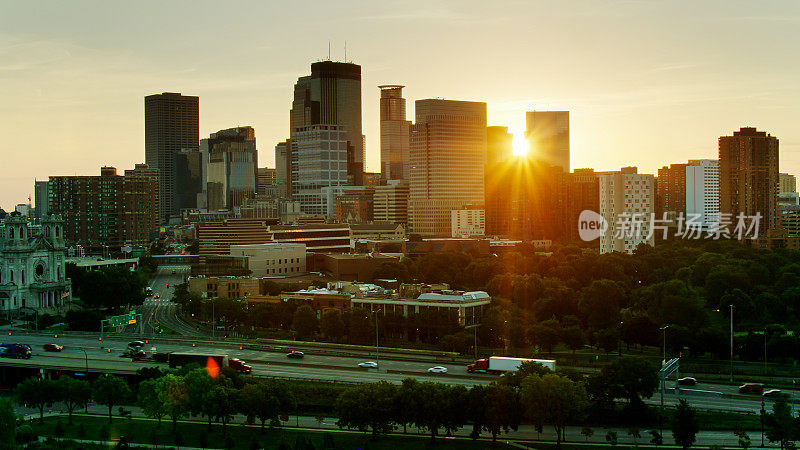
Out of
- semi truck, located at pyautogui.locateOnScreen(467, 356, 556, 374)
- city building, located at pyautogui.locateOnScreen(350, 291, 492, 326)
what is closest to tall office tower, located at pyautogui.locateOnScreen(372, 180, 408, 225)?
city building, located at pyautogui.locateOnScreen(350, 291, 492, 326)

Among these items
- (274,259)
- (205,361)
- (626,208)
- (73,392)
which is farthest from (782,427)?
(626,208)

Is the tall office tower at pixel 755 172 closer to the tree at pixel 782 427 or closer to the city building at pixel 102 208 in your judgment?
the city building at pixel 102 208

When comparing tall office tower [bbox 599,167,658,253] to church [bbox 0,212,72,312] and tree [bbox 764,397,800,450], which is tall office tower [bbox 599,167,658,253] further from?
tree [bbox 764,397,800,450]

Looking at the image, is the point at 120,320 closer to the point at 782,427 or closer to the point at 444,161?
the point at 782,427

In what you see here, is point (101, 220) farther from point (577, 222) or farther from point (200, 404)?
point (200, 404)

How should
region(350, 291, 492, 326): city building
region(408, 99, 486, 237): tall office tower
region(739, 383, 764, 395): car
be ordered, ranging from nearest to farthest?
region(739, 383, 764, 395): car → region(350, 291, 492, 326): city building → region(408, 99, 486, 237): tall office tower

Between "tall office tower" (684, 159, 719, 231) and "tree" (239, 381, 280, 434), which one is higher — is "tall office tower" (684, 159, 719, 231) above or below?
above

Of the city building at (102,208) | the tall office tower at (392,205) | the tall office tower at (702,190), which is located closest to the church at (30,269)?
the city building at (102,208)
